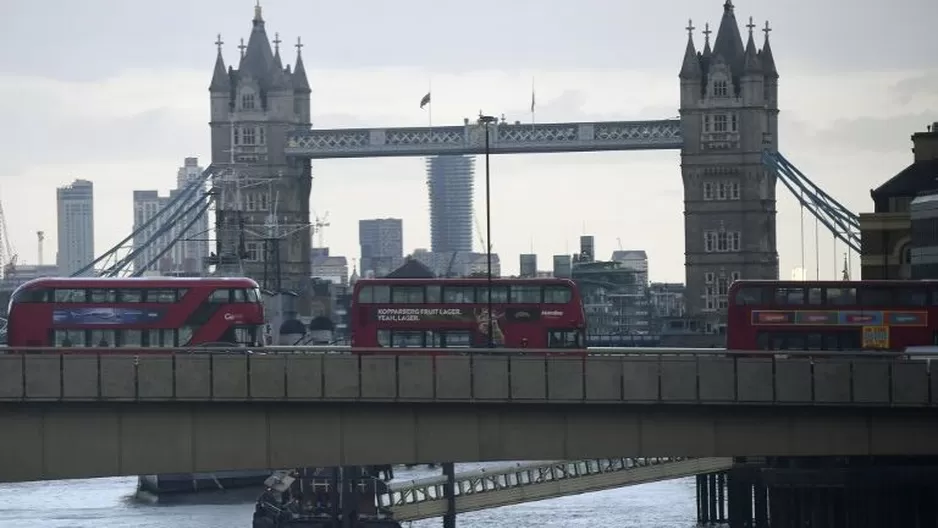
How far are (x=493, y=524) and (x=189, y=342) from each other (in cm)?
2803

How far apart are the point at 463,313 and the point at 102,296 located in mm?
13270

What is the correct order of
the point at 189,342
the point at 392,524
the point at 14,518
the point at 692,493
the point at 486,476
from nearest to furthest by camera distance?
the point at 189,342, the point at 392,524, the point at 486,476, the point at 14,518, the point at 692,493

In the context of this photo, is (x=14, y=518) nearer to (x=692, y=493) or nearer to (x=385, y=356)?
(x=692, y=493)

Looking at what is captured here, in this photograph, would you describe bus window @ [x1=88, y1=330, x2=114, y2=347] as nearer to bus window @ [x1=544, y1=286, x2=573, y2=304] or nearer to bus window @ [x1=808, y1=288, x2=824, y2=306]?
bus window @ [x1=544, y1=286, x2=573, y2=304]

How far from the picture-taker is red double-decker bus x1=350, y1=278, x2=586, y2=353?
90.6 meters

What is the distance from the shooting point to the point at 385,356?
189ft

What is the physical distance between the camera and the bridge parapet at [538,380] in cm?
5644

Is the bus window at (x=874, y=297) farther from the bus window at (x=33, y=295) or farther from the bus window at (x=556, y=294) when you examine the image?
the bus window at (x=33, y=295)

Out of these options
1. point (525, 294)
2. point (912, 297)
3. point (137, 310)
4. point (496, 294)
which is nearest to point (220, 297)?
point (137, 310)

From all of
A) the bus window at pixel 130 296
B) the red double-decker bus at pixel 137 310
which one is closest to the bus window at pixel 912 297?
the red double-decker bus at pixel 137 310

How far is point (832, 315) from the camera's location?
3438 inches

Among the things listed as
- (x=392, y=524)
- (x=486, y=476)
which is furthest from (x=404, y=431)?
(x=486, y=476)

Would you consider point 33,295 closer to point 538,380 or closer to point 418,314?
point 418,314

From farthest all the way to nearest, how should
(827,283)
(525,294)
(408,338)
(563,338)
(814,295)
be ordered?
(525,294)
(563,338)
(408,338)
(827,283)
(814,295)
